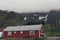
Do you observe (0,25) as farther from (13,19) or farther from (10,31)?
(10,31)

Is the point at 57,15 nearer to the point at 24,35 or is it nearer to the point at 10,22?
the point at 10,22

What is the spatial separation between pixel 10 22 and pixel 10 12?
5889 mm

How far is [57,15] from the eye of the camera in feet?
127

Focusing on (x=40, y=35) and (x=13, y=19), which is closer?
(x=40, y=35)

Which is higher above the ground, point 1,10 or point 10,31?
point 1,10

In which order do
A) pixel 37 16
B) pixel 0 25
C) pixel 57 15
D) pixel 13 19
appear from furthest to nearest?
pixel 37 16
pixel 57 15
pixel 13 19
pixel 0 25

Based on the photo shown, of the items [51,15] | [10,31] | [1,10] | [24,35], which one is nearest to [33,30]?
[24,35]

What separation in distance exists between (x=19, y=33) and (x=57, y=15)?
50.0 ft

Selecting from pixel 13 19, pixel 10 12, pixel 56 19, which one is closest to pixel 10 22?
pixel 13 19

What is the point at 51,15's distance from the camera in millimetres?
38719

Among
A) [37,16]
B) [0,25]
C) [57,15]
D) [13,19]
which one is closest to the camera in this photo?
[0,25]

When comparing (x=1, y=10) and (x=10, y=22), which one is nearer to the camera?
(x=10, y=22)

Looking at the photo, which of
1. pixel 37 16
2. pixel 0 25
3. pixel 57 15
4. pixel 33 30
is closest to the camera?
pixel 33 30

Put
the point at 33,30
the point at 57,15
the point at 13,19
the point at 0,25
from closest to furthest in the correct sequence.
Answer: the point at 33,30, the point at 0,25, the point at 13,19, the point at 57,15
